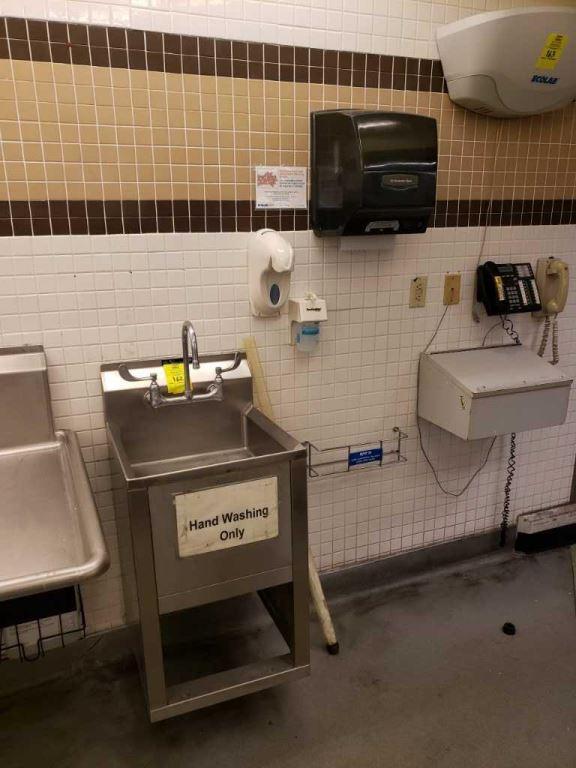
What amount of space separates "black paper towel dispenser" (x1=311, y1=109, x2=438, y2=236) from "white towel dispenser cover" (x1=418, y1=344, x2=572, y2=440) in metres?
0.60

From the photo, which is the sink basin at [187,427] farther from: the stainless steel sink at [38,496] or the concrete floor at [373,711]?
the concrete floor at [373,711]

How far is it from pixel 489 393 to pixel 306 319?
28.8 inches

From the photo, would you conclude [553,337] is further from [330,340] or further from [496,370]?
[330,340]

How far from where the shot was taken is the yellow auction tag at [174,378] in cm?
194

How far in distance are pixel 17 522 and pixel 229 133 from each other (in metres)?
1.34

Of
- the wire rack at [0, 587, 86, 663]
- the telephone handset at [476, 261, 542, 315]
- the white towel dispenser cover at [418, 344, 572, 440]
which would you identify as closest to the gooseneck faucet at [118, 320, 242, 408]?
the wire rack at [0, 587, 86, 663]

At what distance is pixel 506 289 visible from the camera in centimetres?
234

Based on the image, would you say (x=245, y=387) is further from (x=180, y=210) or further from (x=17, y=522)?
(x=17, y=522)

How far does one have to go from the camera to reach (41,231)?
1.75m

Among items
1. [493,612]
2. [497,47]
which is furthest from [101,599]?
[497,47]

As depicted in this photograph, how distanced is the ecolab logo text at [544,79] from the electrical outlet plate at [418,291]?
770 mm

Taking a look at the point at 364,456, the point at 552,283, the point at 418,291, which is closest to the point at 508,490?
the point at 364,456

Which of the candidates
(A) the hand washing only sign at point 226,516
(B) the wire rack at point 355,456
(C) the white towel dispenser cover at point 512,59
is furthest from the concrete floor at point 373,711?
(C) the white towel dispenser cover at point 512,59

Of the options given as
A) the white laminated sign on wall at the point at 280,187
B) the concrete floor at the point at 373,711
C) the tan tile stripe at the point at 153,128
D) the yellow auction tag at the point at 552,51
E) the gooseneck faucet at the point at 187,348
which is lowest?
the concrete floor at the point at 373,711
